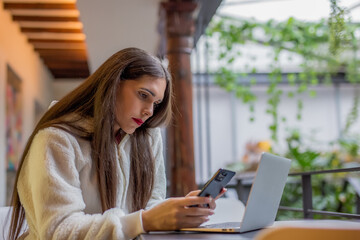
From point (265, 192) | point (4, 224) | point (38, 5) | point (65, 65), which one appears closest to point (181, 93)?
point (38, 5)

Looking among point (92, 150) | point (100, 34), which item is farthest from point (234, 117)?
point (92, 150)

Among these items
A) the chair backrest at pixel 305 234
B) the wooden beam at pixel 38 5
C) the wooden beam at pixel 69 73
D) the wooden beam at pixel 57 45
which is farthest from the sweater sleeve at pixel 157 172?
the wooden beam at pixel 69 73

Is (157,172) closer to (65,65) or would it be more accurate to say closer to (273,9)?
(273,9)

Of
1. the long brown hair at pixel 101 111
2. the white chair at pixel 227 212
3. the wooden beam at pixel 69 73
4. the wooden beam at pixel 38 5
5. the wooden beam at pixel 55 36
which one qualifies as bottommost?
the white chair at pixel 227 212

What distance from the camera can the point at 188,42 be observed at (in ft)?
15.3

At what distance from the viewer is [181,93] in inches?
179

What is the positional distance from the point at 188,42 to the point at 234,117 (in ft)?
26.6

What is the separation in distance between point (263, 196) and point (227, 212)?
2.11ft

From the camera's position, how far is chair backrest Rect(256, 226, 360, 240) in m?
0.88

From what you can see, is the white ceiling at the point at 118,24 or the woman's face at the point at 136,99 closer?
the woman's face at the point at 136,99

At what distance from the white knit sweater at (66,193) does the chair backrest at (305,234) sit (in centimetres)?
68

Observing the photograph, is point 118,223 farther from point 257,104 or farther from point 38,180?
point 257,104

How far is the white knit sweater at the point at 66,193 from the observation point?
1.53 metres

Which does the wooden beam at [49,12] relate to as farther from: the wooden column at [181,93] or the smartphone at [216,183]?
the smartphone at [216,183]
